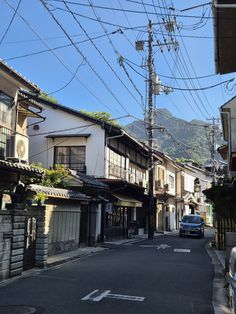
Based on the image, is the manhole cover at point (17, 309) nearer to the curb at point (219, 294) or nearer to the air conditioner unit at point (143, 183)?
the curb at point (219, 294)

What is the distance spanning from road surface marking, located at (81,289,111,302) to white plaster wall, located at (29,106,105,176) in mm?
15976

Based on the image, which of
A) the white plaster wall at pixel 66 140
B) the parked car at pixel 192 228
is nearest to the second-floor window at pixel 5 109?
the white plaster wall at pixel 66 140

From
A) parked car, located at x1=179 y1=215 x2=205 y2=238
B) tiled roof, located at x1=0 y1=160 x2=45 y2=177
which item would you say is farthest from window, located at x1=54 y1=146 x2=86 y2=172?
tiled roof, located at x1=0 y1=160 x2=45 y2=177

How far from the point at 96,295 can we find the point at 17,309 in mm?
1993

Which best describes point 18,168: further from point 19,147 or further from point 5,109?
point 5,109

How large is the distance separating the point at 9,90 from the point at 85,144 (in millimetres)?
10561

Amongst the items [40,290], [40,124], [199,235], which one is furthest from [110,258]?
[199,235]

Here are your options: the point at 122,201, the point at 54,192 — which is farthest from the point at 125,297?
the point at 122,201

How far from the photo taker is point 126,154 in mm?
30594

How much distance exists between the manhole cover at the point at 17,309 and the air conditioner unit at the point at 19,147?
7572mm

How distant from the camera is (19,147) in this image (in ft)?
50.1

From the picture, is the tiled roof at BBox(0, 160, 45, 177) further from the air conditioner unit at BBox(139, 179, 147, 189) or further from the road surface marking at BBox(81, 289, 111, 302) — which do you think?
the air conditioner unit at BBox(139, 179, 147, 189)

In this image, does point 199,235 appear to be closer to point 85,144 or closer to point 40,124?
point 85,144

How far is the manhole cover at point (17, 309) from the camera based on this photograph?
A: 7504 millimetres
